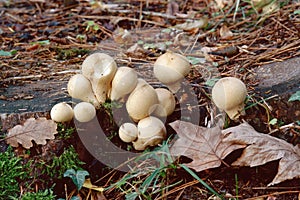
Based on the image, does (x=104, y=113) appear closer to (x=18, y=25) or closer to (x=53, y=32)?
(x=53, y=32)

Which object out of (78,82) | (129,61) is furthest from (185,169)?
(129,61)

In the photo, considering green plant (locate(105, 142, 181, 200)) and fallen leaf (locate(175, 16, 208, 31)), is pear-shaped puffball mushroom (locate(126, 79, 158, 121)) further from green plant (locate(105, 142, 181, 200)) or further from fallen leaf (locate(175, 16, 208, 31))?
fallen leaf (locate(175, 16, 208, 31))

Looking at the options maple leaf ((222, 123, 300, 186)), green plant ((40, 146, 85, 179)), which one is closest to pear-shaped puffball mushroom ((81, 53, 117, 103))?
green plant ((40, 146, 85, 179))

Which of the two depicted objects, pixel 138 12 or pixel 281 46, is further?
pixel 138 12

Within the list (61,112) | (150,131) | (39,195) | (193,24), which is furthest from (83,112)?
(193,24)

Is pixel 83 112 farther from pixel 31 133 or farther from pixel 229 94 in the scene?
pixel 229 94
